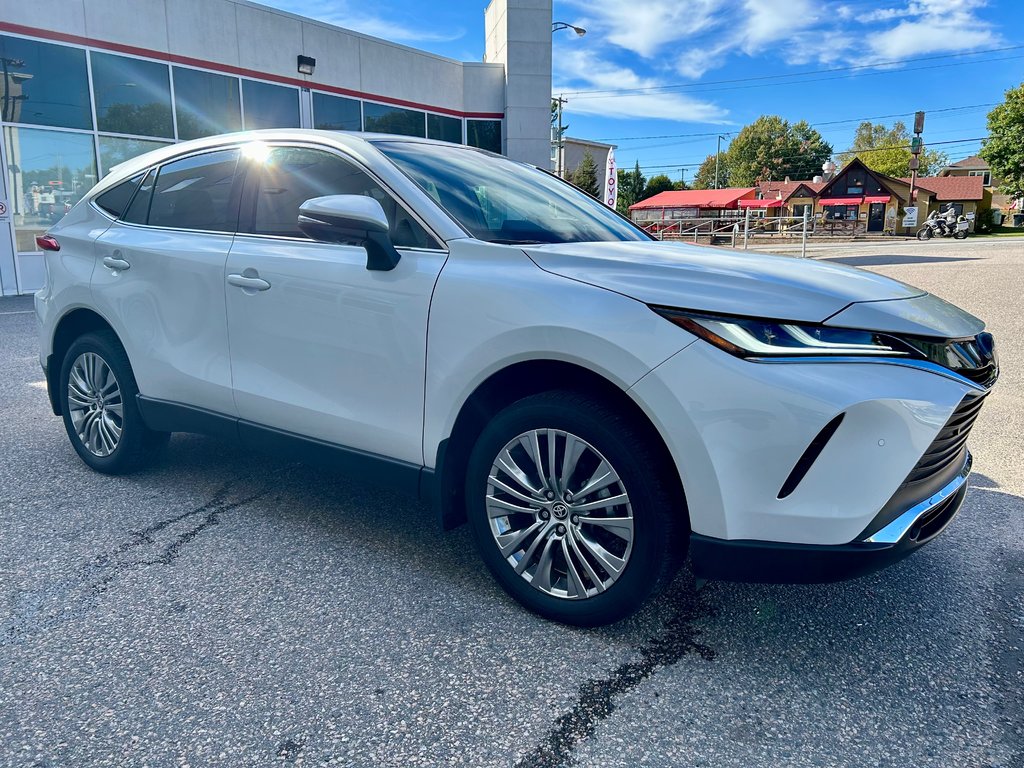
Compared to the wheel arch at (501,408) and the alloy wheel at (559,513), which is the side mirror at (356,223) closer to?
the wheel arch at (501,408)

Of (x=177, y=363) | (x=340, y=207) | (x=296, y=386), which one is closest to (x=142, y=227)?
(x=177, y=363)

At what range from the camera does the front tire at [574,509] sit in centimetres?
228

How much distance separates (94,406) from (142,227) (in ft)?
3.34

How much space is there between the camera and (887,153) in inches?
3723

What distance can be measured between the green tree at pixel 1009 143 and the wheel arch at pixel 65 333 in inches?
2777

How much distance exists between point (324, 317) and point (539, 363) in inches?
38.4

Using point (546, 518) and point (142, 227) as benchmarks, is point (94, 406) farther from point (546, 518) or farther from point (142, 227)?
point (546, 518)

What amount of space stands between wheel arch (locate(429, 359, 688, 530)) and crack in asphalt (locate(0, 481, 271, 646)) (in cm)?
127

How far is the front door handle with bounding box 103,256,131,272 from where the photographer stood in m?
3.72

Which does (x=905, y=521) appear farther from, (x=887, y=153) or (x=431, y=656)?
(x=887, y=153)

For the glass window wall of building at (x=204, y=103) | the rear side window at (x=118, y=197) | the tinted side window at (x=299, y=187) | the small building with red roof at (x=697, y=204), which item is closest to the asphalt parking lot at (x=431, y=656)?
the tinted side window at (x=299, y=187)

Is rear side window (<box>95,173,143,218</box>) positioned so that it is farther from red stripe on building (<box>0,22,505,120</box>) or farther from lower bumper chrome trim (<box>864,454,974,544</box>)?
red stripe on building (<box>0,22,505,120</box>)

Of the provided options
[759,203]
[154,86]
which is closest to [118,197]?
[154,86]

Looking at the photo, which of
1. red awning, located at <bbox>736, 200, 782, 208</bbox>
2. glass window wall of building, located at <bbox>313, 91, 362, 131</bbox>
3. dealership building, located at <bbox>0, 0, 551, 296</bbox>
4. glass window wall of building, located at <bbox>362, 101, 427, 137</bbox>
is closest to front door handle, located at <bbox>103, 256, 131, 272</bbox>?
dealership building, located at <bbox>0, 0, 551, 296</bbox>
